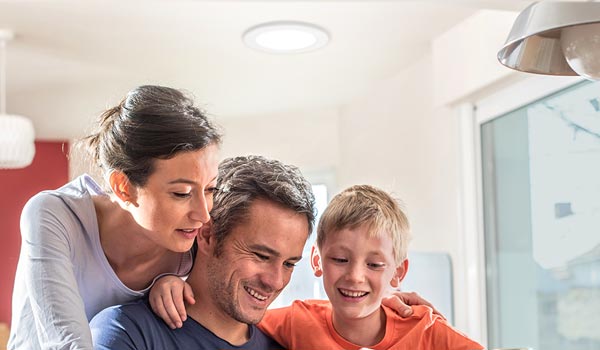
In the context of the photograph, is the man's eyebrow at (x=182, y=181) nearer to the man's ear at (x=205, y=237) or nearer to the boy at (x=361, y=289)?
the man's ear at (x=205, y=237)

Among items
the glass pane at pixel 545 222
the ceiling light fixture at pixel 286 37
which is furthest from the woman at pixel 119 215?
the ceiling light fixture at pixel 286 37

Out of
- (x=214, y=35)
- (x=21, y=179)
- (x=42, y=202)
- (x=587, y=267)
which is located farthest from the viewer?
(x=21, y=179)

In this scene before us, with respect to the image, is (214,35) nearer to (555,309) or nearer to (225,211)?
(555,309)

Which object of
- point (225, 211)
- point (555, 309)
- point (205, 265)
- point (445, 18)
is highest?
point (445, 18)

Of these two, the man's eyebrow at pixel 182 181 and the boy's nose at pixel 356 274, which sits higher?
the man's eyebrow at pixel 182 181

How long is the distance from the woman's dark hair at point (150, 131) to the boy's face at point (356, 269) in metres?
0.33

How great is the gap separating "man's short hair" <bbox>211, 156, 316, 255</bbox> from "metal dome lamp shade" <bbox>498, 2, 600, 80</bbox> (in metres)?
0.44

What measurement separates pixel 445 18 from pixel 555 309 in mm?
1252

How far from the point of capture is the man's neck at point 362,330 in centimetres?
167

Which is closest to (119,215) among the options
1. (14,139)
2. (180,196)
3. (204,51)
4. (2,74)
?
(180,196)

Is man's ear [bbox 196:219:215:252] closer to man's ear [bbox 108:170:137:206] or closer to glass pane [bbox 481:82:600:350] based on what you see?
man's ear [bbox 108:170:137:206]

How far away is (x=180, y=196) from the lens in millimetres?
1475

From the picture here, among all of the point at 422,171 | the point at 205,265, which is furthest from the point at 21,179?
the point at 205,265

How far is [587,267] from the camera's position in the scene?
262 cm
